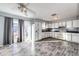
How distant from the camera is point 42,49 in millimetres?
1870

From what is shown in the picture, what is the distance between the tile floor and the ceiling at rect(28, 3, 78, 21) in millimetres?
603

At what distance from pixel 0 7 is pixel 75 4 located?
5.07 ft

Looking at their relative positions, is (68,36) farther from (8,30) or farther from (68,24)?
(8,30)

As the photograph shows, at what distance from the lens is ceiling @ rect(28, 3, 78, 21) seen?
175 centimetres

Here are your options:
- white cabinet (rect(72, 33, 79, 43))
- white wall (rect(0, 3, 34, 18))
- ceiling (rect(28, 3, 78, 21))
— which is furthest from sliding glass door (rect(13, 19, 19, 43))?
white cabinet (rect(72, 33, 79, 43))

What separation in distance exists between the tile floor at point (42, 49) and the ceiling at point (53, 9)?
603 mm

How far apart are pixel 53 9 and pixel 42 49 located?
0.93 metres

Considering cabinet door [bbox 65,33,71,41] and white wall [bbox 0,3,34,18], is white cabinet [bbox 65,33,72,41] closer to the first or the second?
cabinet door [bbox 65,33,71,41]

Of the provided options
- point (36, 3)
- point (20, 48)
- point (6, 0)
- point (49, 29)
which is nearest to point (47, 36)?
point (49, 29)

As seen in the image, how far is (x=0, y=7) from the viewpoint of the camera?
1.71m

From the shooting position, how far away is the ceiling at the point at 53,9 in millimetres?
1746

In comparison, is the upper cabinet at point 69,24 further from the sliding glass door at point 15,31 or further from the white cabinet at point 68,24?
the sliding glass door at point 15,31

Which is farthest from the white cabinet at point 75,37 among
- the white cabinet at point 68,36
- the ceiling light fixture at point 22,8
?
the ceiling light fixture at point 22,8

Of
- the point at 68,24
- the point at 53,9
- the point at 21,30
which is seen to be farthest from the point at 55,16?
the point at 21,30
